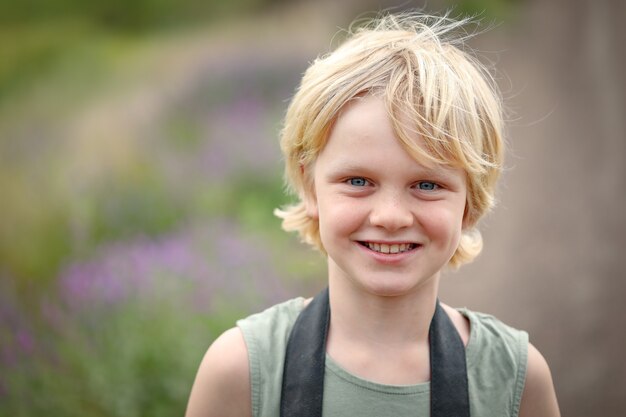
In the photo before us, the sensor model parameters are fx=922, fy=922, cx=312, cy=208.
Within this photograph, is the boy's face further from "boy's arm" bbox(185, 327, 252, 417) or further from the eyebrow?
"boy's arm" bbox(185, 327, 252, 417)

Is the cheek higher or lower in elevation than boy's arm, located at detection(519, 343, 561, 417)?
higher

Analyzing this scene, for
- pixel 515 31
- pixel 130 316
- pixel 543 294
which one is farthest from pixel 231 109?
pixel 543 294

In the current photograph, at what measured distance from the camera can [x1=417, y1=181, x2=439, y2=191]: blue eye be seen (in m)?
2.00

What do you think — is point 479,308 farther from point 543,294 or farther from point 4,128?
point 4,128

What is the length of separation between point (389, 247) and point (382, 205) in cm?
10

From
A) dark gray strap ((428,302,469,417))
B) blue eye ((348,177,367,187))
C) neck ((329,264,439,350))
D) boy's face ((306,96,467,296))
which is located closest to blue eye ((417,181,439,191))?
boy's face ((306,96,467,296))

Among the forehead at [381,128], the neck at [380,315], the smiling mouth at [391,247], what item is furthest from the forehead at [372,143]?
the neck at [380,315]

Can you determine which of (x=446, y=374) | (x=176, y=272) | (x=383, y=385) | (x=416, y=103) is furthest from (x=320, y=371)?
(x=176, y=272)

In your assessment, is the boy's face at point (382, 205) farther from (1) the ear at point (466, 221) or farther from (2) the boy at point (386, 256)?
(1) the ear at point (466, 221)

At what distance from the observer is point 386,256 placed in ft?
6.57

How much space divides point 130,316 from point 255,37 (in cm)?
149

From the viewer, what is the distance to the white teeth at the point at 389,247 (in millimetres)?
1995

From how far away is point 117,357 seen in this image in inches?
155

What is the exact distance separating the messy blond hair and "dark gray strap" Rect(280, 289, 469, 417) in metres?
0.30
